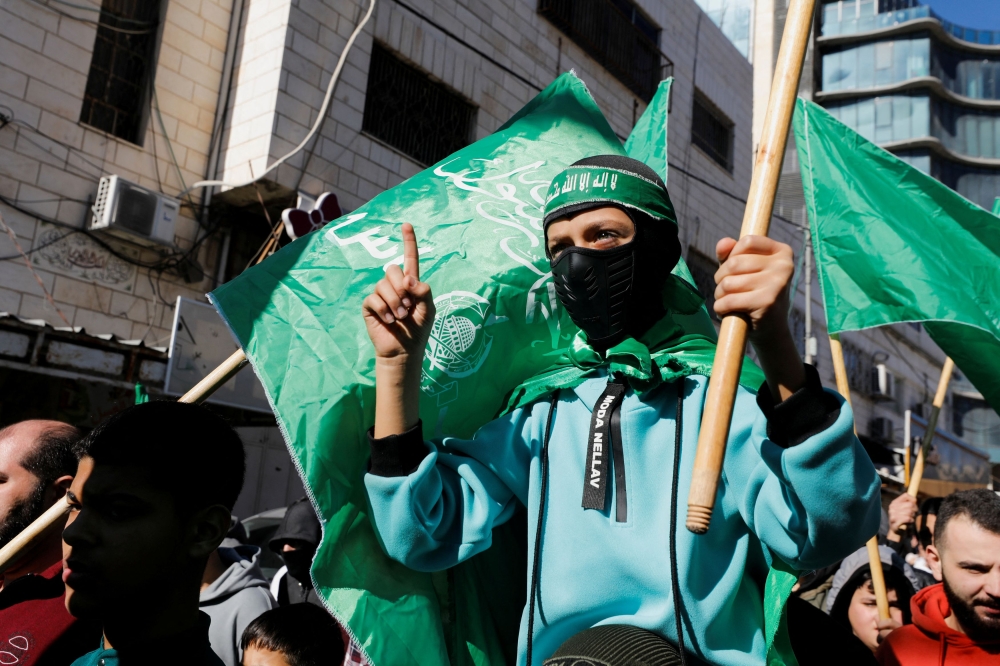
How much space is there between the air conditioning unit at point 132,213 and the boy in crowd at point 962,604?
7013mm

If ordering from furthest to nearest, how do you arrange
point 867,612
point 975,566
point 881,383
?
point 881,383
point 867,612
point 975,566

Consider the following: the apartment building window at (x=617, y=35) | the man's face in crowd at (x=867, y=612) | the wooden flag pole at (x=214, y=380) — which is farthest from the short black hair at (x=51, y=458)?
the apartment building window at (x=617, y=35)

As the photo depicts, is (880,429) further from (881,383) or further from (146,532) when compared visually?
(146,532)

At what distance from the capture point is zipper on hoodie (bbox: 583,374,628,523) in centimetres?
197

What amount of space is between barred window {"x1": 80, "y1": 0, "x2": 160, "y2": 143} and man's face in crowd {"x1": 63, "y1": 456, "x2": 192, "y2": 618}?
7.41m

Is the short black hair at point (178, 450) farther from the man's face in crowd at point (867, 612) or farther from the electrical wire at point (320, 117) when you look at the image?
the electrical wire at point (320, 117)

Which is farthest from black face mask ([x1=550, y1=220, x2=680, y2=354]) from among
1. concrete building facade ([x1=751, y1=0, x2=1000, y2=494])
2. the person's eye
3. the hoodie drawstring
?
concrete building facade ([x1=751, y1=0, x2=1000, y2=494])

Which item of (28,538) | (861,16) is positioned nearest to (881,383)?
(28,538)

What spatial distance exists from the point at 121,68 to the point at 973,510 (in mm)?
8267

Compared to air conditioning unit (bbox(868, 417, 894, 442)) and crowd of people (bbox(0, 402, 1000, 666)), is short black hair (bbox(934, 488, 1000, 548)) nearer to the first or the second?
crowd of people (bbox(0, 402, 1000, 666))

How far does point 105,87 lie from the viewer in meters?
8.63

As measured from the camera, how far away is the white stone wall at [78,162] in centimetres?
769

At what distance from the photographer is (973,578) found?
10.4 ft

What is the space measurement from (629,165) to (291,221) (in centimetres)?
655
